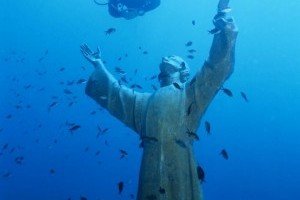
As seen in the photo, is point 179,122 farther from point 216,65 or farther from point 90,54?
point 90,54

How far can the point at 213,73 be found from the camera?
6148mm

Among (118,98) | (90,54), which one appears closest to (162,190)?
(118,98)

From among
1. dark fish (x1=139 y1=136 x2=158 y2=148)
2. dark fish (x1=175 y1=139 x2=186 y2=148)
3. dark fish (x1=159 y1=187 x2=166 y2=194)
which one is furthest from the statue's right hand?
dark fish (x1=159 y1=187 x2=166 y2=194)

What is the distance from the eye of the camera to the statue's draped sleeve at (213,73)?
19.6 feet

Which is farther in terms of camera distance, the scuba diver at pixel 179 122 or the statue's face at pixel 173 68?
the statue's face at pixel 173 68

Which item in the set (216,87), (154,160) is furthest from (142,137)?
(216,87)

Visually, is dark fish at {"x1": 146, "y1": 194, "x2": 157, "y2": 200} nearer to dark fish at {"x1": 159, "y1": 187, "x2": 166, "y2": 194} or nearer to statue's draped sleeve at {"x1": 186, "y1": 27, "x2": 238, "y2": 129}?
dark fish at {"x1": 159, "y1": 187, "x2": 166, "y2": 194}

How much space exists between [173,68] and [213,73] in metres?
0.83

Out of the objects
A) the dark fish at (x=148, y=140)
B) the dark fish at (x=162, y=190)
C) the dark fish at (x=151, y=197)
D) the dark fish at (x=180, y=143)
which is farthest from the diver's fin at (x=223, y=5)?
the dark fish at (x=151, y=197)

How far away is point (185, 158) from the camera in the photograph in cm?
628

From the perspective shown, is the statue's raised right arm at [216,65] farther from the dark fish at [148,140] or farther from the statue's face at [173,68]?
the dark fish at [148,140]

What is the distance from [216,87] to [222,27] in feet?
3.16

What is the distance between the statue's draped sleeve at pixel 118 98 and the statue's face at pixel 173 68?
21.5 inches

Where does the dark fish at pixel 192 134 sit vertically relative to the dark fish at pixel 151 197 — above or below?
above
